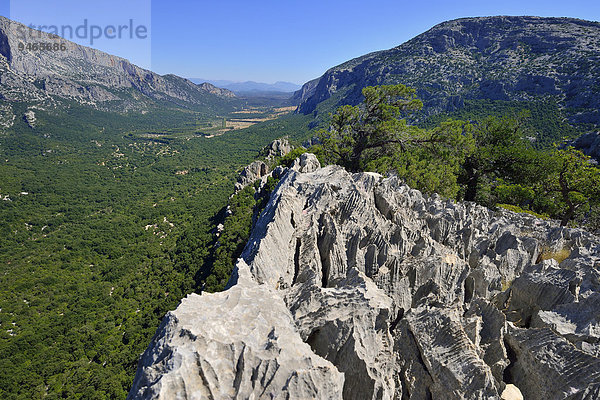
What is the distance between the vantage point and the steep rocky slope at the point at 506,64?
3930 inches

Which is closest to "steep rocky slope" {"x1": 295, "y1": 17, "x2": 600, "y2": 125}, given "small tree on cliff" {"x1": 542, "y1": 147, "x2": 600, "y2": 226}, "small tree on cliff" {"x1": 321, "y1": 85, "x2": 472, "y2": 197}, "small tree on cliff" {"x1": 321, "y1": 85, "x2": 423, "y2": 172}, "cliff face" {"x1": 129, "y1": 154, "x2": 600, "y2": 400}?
"small tree on cliff" {"x1": 542, "y1": 147, "x2": 600, "y2": 226}

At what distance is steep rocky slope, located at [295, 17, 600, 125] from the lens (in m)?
99.8

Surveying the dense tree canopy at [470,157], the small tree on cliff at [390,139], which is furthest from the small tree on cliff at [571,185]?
the small tree on cliff at [390,139]

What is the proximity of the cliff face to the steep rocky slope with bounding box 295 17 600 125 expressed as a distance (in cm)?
11207

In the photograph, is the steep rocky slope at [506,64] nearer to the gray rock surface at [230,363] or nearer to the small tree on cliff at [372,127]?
the small tree on cliff at [372,127]

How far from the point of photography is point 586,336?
7.12 meters

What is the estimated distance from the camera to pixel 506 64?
13025cm

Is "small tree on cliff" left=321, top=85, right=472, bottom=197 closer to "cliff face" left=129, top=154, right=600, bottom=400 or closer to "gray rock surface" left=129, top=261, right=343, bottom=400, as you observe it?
"cliff face" left=129, top=154, right=600, bottom=400

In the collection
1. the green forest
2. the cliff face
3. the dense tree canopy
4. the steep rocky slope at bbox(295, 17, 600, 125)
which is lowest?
the green forest

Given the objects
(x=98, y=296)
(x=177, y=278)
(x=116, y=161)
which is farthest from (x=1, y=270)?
(x=116, y=161)

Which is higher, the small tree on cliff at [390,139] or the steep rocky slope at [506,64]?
the steep rocky slope at [506,64]

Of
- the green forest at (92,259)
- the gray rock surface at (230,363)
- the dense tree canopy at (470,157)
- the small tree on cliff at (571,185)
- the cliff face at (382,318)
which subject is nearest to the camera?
the gray rock surface at (230,363)

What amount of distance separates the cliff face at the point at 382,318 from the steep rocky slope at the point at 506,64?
11207cm

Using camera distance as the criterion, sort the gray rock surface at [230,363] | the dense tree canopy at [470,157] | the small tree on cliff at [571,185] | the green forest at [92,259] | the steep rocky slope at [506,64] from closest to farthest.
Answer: the gray rock surface at [230,363], the small tree on cliff at [571,185], the dense tree canopy at [470,157], the green forest at [92,259], the steep rocky slope at [506,64]
